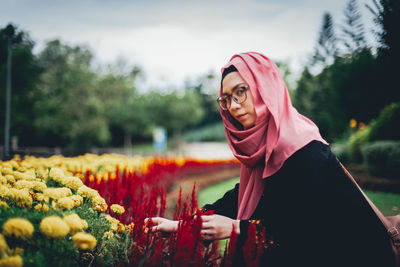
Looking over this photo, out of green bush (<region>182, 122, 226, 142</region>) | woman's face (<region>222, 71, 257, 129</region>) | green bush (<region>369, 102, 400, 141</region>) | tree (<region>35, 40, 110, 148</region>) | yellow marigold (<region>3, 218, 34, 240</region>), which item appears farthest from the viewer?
green bush (<region>182, 122, 226, 142</region>)

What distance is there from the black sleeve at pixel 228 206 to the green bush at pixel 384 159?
8.82 feet

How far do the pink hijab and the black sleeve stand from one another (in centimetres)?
13

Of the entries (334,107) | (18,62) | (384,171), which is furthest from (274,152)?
(18,62)

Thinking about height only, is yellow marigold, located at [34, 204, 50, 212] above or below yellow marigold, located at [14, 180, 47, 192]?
below

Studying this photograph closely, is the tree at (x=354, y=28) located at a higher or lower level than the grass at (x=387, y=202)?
higher

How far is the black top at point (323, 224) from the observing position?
1197 millimetres

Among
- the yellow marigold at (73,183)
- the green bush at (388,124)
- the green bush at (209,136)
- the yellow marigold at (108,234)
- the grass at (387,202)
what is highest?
the green bush at (388,124)

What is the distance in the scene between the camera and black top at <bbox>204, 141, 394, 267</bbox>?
1197mm

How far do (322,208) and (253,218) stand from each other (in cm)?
38

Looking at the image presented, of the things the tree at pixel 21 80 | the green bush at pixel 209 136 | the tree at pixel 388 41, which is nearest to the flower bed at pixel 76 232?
the tree at pixel 388 41

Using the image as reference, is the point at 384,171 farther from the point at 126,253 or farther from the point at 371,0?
the point at 126,253

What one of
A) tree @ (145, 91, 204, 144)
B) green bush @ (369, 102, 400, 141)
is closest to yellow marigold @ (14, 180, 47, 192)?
green bush @ (369, 102, 400, 141)

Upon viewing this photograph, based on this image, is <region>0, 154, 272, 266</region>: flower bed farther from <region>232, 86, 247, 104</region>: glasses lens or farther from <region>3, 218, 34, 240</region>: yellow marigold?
<region>232, 86, 247, 104</region>: glasses lens

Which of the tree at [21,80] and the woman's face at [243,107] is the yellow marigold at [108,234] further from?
the tree at [21,80]
